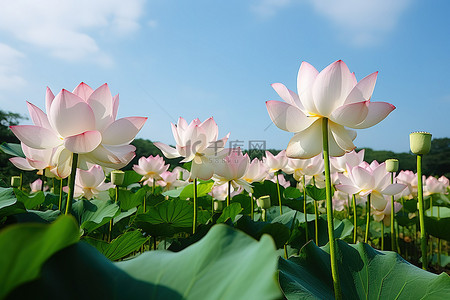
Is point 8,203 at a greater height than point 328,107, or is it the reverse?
point 328,107

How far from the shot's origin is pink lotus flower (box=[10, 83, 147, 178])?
2.60 ft

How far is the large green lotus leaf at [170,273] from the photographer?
377 mm

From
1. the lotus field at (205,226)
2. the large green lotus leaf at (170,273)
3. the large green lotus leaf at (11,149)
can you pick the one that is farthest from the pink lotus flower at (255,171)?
the large green lotus leaf at (170,273)

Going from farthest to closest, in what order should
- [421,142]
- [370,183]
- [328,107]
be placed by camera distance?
[370,183]
[421,142]
[328,107]

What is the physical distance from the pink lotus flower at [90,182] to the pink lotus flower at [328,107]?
120 centimetres

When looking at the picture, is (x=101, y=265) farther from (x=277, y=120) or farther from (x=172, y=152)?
(x=172, y=152)

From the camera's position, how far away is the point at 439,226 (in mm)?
1911

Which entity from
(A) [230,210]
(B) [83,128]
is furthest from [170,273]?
(A) [230,210]

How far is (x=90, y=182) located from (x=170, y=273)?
1452 millimetres

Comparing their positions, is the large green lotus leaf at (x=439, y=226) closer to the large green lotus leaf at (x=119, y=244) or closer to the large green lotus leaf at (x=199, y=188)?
the large green lotus leaf at (x=199, y=188)

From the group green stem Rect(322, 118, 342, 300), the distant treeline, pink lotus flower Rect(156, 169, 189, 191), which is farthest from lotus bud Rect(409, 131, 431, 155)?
the distant treeline

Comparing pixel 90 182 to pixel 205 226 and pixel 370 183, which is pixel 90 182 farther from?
pixel 370 183

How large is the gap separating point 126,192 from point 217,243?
55.0 inches

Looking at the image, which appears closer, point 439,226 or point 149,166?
point 439,226
